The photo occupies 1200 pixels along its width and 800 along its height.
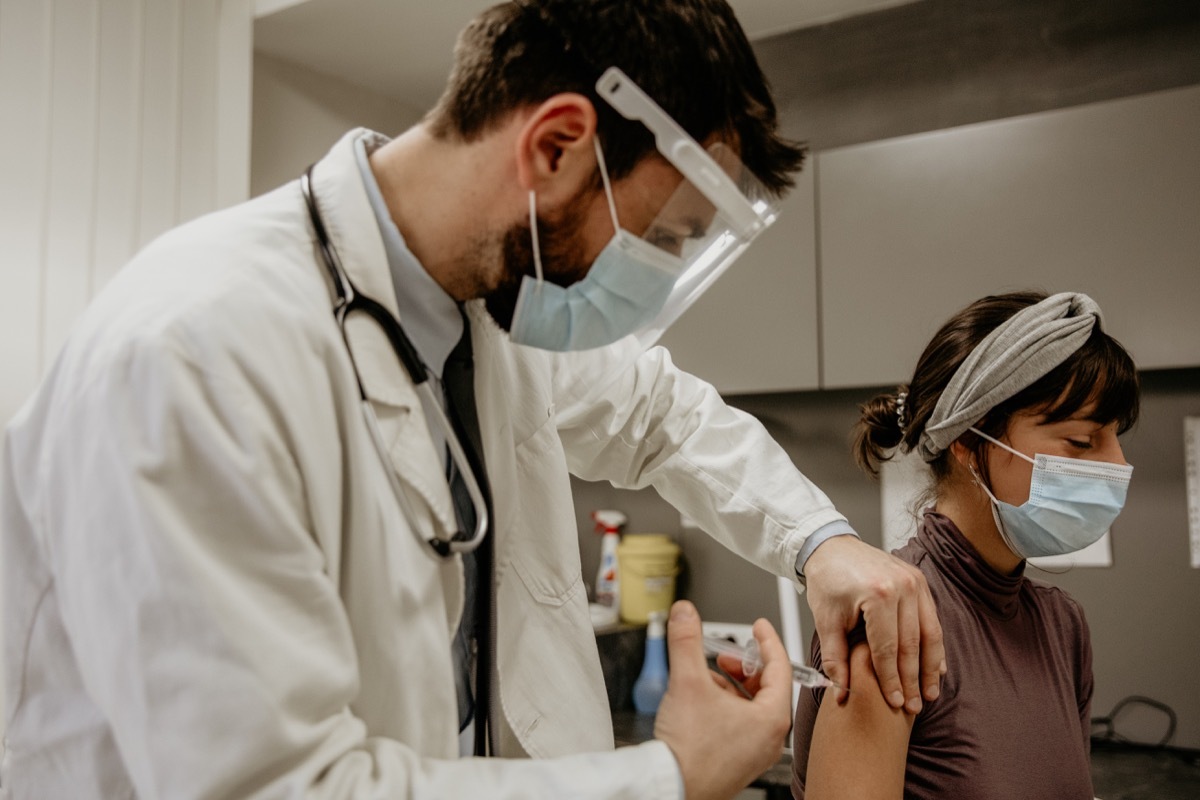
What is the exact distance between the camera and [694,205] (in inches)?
35.3

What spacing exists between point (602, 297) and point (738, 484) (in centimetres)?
42

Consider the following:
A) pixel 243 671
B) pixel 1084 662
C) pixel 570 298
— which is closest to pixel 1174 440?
pixel 1084 662

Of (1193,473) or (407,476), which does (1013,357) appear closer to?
(407,476)

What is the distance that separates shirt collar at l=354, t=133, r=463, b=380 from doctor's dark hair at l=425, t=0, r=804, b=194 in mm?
88

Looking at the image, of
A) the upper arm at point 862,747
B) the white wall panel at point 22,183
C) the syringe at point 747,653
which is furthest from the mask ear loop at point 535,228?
the white wall panel at point 22,183

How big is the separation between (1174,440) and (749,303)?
1.09 m

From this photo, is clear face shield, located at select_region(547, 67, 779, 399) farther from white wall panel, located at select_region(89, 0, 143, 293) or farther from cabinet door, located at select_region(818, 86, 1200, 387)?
white wall panel, located at select_region(89, 0, 143, 293)

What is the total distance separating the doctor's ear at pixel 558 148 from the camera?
2.75 feet

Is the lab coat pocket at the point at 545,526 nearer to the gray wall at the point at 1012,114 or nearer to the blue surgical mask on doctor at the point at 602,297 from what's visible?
the blue surgical mask on doctor at the point at 602,297

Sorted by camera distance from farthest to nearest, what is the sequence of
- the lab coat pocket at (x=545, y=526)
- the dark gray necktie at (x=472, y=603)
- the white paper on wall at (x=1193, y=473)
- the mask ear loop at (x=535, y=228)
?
the white paper on wall at (x=1193, y=473), the lab coat pocket at (x=545, y=526), the dark gray necktie at (x=472, y=603), the mask ear loop at (x=535, y=228)

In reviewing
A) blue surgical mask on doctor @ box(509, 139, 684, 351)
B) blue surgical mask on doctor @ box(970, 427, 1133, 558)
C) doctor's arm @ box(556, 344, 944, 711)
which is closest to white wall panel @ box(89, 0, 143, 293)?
doctor's arm @ box(556, 344, 944, 711)

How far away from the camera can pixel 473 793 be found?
2.25ft

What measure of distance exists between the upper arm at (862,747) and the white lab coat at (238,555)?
18.7 inches

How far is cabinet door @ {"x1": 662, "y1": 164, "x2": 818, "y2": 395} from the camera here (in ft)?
7.90
